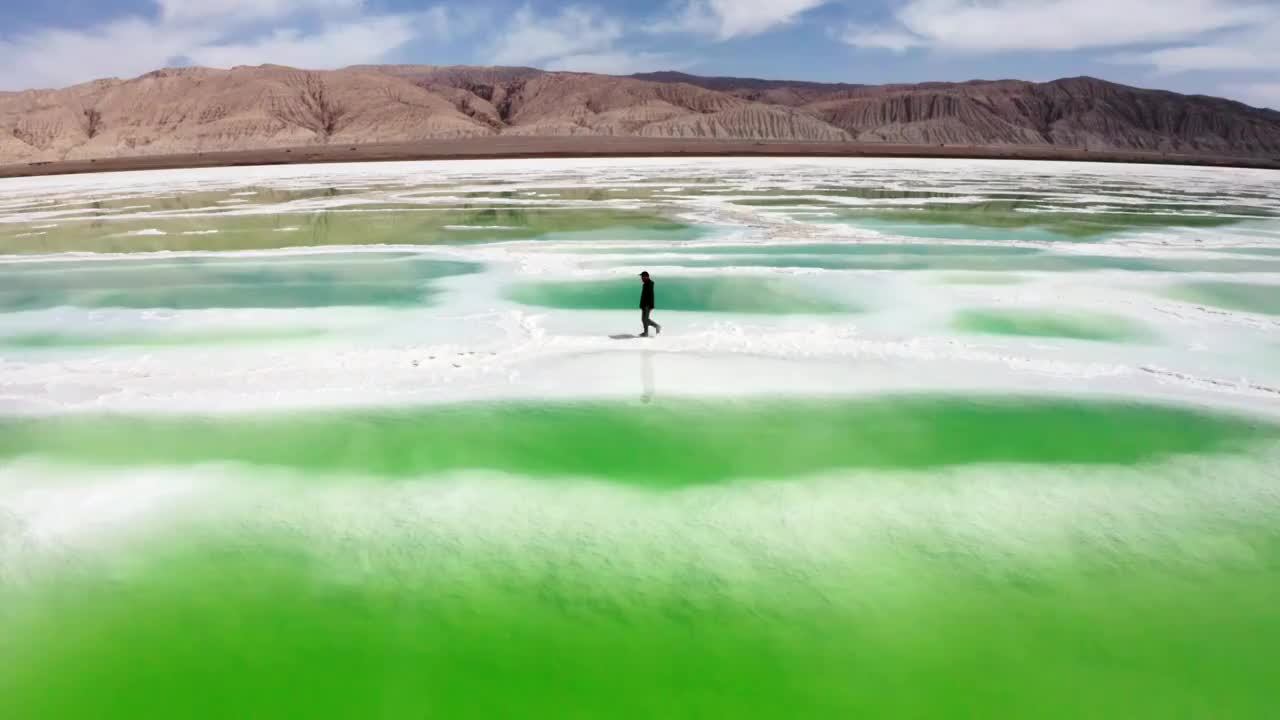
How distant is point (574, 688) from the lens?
9.97 ft

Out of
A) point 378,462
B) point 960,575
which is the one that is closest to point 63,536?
point 378,462

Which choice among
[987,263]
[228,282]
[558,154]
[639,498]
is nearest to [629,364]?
[639,498]

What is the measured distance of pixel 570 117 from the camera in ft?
361

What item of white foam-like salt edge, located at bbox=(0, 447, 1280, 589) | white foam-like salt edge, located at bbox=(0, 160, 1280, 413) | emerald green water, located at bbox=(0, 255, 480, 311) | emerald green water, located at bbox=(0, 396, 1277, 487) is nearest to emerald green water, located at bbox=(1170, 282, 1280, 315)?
white foam-like salt edge, located at bbox=(0, 160, 1280, 413)

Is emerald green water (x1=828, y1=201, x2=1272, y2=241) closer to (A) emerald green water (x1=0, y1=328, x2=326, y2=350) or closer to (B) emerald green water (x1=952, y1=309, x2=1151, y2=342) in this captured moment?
(B) emerald green water (x1=952, y1=309, x2=1151, y2=342)

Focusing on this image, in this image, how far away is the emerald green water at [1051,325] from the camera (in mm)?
8070

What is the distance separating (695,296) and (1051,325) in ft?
12.6

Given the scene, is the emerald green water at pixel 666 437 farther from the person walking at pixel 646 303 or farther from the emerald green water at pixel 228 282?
the emerald green water at pixel 228 282

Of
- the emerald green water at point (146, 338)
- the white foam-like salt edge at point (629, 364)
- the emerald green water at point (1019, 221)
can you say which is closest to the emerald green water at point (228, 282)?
the white foam-like salt edge at point (629, 364)

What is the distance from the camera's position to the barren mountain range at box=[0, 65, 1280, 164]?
96250mm

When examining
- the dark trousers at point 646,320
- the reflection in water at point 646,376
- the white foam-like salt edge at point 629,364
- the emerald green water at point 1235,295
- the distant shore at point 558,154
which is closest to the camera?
the reflection in water at point 646,376

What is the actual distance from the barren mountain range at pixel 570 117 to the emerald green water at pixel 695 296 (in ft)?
300

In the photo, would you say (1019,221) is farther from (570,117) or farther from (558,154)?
(570,117)

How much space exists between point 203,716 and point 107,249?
14263 millimetres
